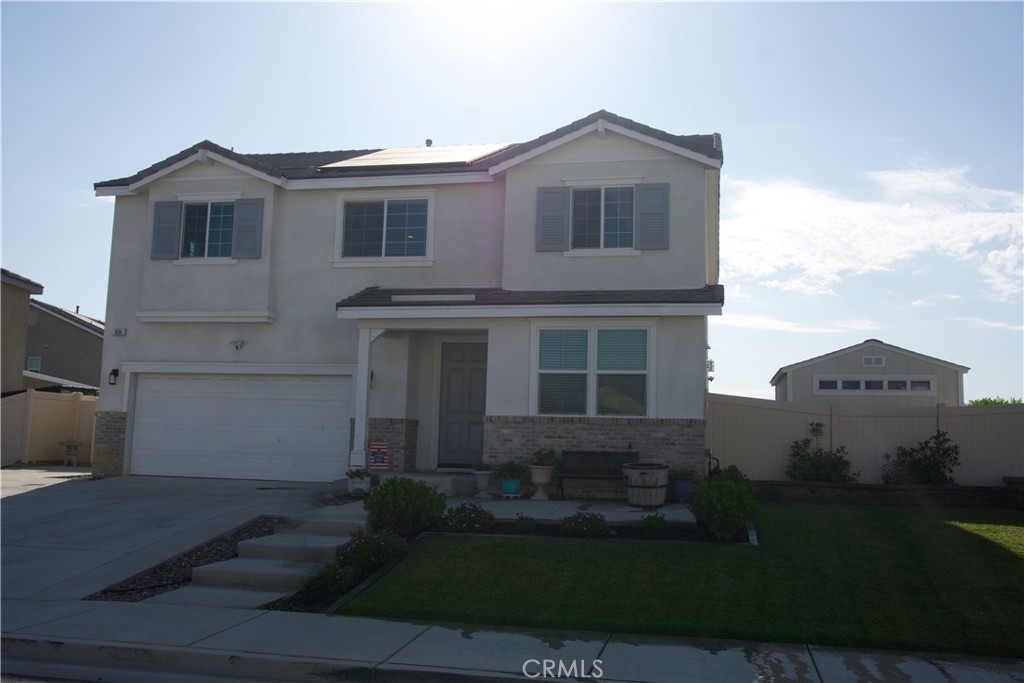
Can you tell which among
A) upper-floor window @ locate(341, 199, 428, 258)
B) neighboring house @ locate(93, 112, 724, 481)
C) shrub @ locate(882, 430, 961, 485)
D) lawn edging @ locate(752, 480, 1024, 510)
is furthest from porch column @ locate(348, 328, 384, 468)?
shrub @ locate(882, 430, 961, 485)

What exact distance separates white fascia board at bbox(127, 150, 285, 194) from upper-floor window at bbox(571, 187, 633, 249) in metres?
6.02

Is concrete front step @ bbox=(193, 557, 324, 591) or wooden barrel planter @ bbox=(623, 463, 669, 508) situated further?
wooden barrel planter @ bbox=(623, 463, 669, 508)

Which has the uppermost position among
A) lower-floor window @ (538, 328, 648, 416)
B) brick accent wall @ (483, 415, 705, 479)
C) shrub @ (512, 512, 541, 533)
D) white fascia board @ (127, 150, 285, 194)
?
white fascia board @ (127, 150, 285, 194)

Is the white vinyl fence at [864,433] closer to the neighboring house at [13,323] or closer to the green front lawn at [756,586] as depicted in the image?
the green front lawn at [756,586]

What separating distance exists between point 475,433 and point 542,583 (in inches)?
286

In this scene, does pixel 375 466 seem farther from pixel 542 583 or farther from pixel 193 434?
pixel 542 583

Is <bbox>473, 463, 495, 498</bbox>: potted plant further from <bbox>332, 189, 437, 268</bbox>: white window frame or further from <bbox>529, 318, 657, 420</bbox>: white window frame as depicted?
<bbox>332, 189, 437, 268</bbox>: white window frame

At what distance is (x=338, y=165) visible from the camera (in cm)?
1772

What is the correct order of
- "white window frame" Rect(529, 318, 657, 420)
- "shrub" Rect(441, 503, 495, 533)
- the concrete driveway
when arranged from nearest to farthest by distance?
the concrete driveway, "shrub" Rect(441, 503, 495, 533), "white window frame" Rect(529, 318, 657, 420)

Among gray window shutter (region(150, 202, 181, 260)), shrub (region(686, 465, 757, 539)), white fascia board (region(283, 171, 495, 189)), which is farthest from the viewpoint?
gray window shutter (region(150, 202, 181, 260))

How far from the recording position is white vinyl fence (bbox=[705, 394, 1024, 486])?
1476cm

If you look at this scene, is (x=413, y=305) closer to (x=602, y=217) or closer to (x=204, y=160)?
(x=602, y=217)

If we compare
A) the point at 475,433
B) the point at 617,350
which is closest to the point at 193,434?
the point at 475,433

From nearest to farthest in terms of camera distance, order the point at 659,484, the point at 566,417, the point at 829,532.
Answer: the point at 829,532
the point at 659,484
the point at 566,417
